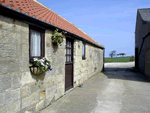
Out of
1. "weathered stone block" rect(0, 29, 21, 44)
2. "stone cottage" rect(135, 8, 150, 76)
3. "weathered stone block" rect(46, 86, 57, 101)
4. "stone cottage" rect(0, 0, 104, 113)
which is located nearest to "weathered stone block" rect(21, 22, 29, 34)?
"stone cottage" rect(0, 0, 104, 113)

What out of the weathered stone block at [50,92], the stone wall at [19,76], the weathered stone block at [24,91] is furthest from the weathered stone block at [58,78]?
the weathered stone block at [24,91]

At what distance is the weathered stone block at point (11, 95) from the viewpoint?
316 cm

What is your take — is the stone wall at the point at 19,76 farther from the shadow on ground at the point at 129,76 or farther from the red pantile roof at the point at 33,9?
the shadow on ground at the point at 129,76

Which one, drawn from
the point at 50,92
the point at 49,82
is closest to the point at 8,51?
the point at 49,82

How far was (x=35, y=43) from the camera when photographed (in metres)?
4.25

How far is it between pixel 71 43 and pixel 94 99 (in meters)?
3.30

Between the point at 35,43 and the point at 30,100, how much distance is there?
5.71 ft

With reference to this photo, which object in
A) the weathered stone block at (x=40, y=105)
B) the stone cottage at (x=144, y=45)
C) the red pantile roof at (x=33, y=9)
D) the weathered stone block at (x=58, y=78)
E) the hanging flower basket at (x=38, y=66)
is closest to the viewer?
the red pantile roof at (x=33, y=9)

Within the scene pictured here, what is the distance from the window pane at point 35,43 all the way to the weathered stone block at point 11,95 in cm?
121

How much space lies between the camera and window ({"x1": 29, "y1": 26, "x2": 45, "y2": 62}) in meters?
4.05

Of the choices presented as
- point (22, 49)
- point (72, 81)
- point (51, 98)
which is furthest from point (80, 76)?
point (22, 49)

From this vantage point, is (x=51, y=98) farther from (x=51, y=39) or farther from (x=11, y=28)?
(x=11, y=28)

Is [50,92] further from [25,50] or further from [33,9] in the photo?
[33,9]

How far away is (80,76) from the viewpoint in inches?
344
